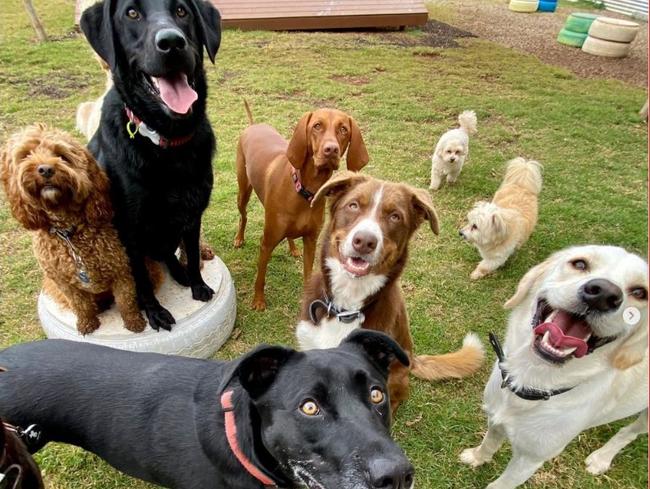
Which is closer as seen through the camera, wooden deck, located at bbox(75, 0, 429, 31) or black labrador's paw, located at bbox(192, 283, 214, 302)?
black labrador's paw, located at bbox(192, 283, 214, 302)

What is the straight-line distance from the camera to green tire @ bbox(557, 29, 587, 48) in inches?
482

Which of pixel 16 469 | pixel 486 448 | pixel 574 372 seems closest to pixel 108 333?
pixel 16 469

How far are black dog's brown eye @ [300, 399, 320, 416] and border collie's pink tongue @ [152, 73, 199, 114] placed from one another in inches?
69.9

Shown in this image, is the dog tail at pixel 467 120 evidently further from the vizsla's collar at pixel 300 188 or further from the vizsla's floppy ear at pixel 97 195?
the vizsla's floppy ear at pixel 97 195

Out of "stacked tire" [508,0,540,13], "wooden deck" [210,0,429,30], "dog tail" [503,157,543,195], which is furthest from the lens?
"stacked tire" [508,0,540,13]

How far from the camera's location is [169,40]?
235 centimetres

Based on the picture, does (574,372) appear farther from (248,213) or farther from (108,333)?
(248,213)

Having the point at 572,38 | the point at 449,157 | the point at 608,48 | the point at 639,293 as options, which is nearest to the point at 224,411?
the point at 639,293

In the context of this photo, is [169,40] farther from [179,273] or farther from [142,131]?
[179,273]

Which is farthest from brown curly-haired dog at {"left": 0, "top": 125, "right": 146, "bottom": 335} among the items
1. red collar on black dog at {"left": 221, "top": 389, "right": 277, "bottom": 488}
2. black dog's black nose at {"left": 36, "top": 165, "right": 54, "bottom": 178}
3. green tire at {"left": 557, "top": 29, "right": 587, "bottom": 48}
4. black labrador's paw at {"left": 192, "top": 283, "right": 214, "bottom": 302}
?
green tire at {"left": 557, "top": 29, "right": 587, "bottom": 48}

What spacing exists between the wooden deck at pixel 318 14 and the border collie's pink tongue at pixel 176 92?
10.3 m

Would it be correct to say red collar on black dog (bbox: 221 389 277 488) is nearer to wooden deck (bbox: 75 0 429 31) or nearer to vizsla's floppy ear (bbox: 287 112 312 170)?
vizsla's floppy ear (bbox: 287 112 312 170)

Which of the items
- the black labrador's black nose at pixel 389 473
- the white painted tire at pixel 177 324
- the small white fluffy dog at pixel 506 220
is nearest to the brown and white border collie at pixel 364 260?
the white painted tire at pixel 177 324

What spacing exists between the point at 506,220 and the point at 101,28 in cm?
383
